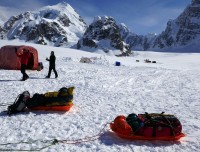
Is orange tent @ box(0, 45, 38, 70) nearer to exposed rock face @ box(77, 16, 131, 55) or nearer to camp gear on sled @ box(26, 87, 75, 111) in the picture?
camp gear on sled @ box(26, 87, 75, 111)

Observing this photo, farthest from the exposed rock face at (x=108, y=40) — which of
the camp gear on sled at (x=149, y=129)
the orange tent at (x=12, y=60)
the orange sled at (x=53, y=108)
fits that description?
the camp gear on sled at (x=149, y=129)

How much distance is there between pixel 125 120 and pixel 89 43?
192459 mm

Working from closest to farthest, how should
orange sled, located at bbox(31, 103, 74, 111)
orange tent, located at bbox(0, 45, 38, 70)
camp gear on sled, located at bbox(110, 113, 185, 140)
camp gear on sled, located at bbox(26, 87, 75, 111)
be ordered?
camp gear on sled, located at bbox(110, 113, 185, 140), camp gear on sled, located at bbox(26, 87, 75, 111), orange sled, located at bbox(31, 103, 74, 111), orange tent, located at bbox(0, 45, 38, 70)

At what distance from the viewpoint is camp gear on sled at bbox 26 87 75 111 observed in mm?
10664

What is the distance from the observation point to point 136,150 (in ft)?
25.0

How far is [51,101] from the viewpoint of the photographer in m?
10.8

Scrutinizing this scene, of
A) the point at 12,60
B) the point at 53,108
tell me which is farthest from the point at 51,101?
the point at 12,60

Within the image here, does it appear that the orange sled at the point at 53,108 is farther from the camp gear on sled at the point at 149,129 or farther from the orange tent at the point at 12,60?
the orange tent at the point at 12,60

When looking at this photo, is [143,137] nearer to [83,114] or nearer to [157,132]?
[157,132]

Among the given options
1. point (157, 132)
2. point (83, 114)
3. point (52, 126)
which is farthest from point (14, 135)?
point (157, 132)

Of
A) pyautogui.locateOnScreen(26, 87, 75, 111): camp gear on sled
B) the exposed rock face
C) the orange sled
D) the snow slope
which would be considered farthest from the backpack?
the exposed rock face

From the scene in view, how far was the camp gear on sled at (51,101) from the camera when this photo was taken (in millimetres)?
10664

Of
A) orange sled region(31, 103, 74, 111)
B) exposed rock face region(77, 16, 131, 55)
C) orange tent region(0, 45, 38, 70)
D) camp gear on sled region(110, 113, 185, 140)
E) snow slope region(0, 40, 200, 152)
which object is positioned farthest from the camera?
exposed rock face region(77, 16, 131, 55)

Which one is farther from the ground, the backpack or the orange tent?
the orange tent
